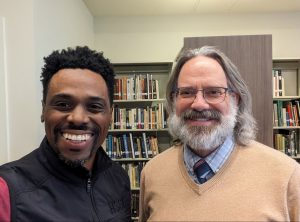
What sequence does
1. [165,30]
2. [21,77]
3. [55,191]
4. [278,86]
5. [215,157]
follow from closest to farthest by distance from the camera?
[55,191], [215,157], [21,77], [278,86], [165,30]

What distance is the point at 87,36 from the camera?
3.61 m

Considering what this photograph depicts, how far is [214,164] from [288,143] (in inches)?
110

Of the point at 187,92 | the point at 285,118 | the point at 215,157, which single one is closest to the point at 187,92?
the point at 187,92

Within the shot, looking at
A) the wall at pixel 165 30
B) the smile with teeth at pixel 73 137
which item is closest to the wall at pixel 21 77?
the smile with teeth at pixel 73 137

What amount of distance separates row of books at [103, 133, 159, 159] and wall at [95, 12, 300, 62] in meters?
1.08

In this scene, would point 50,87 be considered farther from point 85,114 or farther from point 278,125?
point 278,125

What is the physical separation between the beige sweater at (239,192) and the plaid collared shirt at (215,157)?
0.02 meters

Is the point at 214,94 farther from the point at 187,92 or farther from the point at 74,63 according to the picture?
the point at 74,63

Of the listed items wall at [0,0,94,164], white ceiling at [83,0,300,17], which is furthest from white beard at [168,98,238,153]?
Answer: white ceiling at [83,0,300,17]

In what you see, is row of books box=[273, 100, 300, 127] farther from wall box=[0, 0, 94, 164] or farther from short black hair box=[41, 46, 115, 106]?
short black hair box=[41, 46, 115, 106]

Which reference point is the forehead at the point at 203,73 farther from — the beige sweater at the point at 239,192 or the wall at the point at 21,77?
the wall at the point at 21,77

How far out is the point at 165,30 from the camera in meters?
4.02

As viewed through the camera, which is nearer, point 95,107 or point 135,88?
point 95,107

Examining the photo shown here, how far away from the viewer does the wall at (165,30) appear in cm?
A: 400
